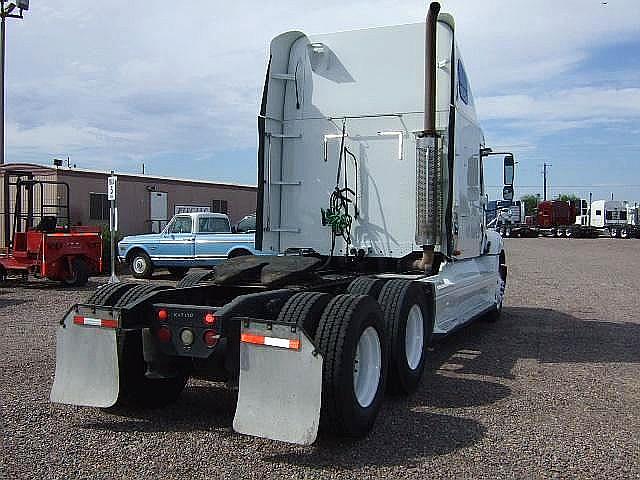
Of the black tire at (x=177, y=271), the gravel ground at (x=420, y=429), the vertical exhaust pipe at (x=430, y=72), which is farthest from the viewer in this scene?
the black tire at (x=177, y=271)

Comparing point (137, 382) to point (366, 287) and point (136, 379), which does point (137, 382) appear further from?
point (366, 287)

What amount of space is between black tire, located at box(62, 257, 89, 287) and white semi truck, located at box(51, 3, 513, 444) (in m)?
8.92

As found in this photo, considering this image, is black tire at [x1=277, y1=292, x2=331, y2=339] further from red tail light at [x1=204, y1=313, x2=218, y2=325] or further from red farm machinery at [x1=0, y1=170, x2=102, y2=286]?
red farm machinery at [x1=0, y1=170, x2=102, y2=286]

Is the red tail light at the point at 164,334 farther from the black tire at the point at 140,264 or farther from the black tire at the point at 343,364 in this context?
the black tire at the point at 140,264

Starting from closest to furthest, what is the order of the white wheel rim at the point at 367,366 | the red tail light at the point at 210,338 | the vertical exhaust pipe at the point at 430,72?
the red tail light at the point at 210,338
the white wheel rim at the point at 367,366
the vertical exhaust pipe at the point at 430,72

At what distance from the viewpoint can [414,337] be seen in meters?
6.54

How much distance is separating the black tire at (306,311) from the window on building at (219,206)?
25485 millimetres

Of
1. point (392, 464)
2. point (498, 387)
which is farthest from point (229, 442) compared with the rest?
point (498, 387)

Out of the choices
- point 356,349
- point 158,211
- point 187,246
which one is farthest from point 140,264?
point 356,349

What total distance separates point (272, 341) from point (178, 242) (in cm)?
1454

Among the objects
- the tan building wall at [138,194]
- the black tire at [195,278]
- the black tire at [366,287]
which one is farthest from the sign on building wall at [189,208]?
the black tire at [366,287]

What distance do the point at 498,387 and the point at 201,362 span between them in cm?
289

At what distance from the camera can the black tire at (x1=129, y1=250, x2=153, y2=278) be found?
1898 cm

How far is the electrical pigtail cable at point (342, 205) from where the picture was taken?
8211 mm
